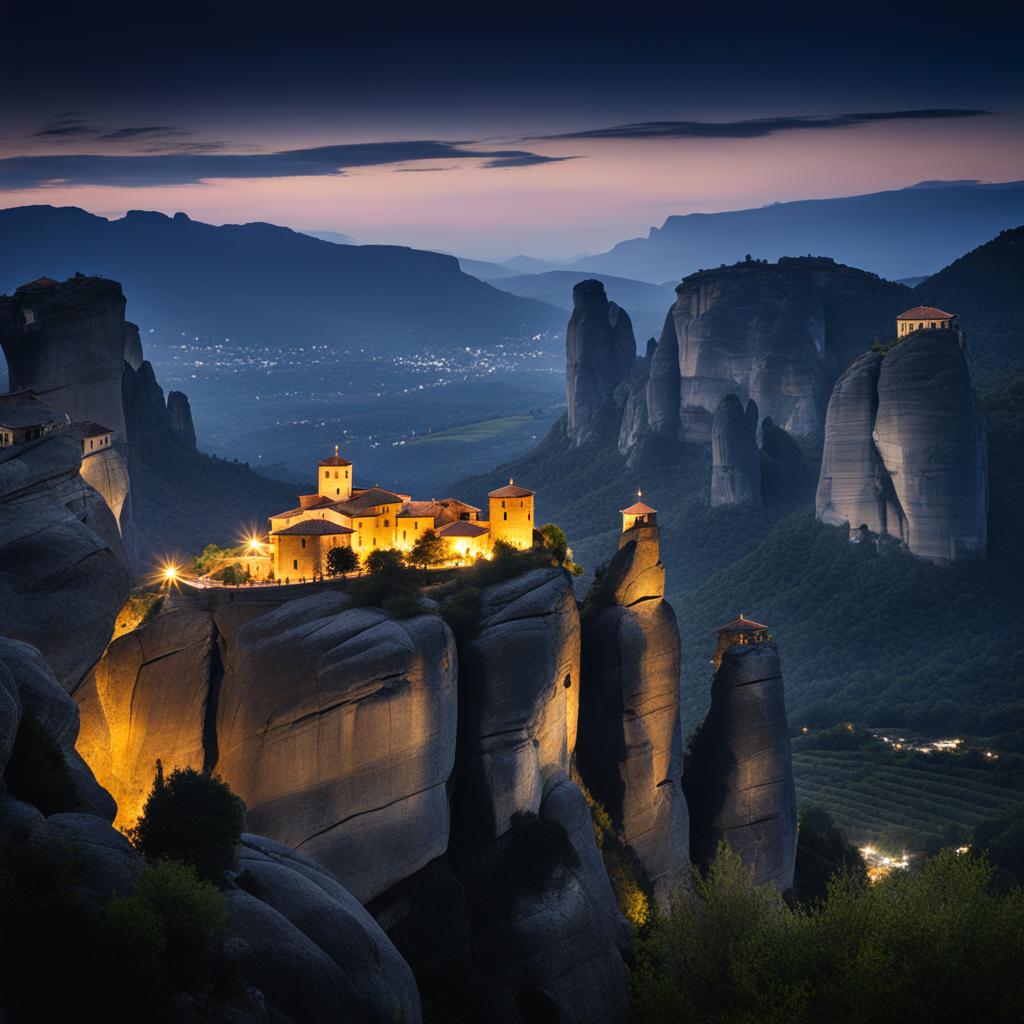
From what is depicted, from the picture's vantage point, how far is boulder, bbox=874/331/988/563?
94250mm

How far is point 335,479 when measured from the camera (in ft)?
179

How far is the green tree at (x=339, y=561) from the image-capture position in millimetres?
47906

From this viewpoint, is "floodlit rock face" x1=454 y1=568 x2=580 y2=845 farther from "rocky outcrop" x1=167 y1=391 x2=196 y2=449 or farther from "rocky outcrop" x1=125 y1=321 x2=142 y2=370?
"rocky outcrop" x1=167 y1=391 x2=196 y2=449

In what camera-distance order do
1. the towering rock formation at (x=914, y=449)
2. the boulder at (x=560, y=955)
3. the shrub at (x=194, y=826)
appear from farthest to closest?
1. the towering rock formation at (x=914, y=449)
2. the boulder at (x=560, y=955)
3. the shrub at (x=194, y=826)

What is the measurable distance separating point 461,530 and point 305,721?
1120cm

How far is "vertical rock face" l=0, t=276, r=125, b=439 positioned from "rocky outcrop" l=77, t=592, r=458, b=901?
21.8m

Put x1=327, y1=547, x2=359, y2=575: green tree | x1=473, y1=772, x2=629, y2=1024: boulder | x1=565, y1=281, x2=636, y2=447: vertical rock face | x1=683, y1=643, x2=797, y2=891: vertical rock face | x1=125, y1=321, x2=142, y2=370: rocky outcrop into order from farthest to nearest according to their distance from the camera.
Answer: x1=565, y1=281, x2=636, y2=447: vertical rock face, x1=125, y1=321, x2=142, y2=370: rocky outcrop, x1=683, y1=643, x2=797, y2=891: vertical rock face, x1=327, y1=547, x2=359, y2=575: green tree, x1=473, y1=772, x2=629, y2=1024: boulder

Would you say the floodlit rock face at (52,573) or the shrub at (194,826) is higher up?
the floodlit rock face at (52,573)

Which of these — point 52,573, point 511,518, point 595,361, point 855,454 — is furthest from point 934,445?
point 52,573

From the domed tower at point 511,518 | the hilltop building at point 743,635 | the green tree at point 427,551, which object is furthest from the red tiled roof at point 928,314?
the green tree at point 427,551

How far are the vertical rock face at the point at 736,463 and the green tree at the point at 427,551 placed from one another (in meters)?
73.1

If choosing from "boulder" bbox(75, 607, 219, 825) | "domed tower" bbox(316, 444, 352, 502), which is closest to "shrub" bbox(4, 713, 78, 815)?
"boulder" bbox(75, 607, 219, 825)

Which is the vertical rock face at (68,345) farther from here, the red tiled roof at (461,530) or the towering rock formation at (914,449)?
the towering rock formation at (914,449)

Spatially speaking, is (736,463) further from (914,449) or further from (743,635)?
(743,635)
